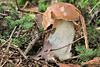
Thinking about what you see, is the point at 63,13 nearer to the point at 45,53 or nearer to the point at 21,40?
the point at 45,53

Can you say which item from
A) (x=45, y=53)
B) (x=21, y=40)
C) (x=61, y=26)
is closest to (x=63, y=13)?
(x=61, y=26)

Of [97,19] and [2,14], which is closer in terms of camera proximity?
[2,14]

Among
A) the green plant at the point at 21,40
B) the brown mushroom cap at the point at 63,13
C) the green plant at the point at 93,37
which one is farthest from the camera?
the green plant at the point at 93,37

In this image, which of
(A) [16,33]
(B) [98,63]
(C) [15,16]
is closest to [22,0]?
(C) [15,16]

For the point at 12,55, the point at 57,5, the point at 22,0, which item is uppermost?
the point at 22,0

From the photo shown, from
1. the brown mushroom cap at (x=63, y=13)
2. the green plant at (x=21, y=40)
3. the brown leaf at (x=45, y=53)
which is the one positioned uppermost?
the brown mushroom cap at (x=63, y=13)

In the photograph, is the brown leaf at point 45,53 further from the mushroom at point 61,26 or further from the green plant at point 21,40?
the green plant at point 21,40

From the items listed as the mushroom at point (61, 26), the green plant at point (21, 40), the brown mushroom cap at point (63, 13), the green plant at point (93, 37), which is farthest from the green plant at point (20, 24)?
the green plant at point (93, 37)

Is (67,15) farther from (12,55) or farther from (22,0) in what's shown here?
(22,0)
